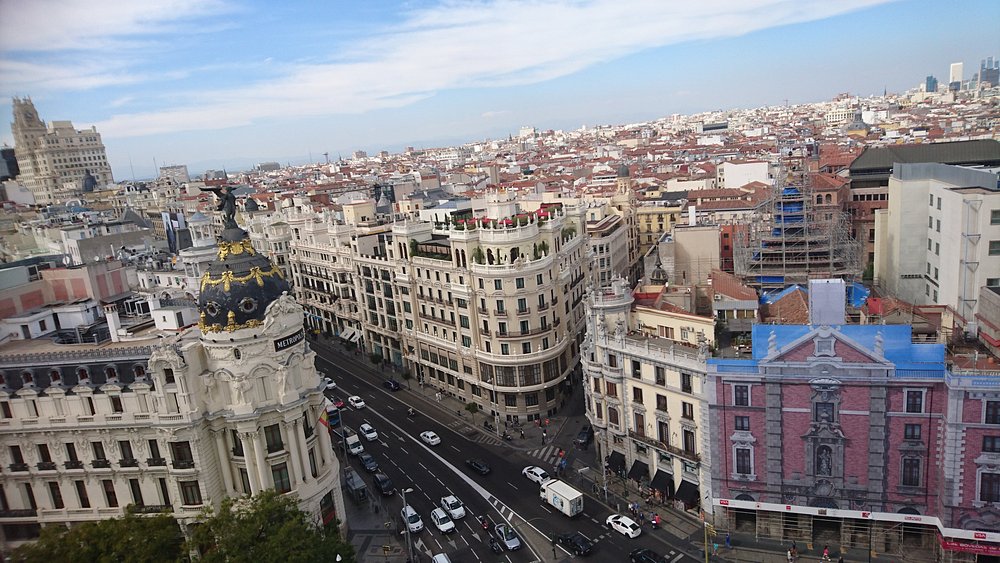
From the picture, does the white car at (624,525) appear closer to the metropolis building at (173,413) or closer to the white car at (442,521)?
the white car at (442,521)

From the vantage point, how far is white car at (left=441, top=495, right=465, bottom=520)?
64812mm

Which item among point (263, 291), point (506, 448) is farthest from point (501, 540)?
point (263, 291)

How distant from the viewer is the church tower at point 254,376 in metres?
51.1

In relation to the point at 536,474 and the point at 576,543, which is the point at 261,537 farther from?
the point at 536,474

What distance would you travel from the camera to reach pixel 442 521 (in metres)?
63.3

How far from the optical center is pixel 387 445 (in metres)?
82.0

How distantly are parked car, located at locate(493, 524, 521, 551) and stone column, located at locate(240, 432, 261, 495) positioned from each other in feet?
74.0

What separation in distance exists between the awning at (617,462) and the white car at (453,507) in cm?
1611

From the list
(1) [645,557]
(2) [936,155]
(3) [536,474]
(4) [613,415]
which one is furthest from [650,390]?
(2) [936,155]

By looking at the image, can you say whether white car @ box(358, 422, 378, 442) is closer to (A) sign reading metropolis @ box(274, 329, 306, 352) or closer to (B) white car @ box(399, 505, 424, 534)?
(B) white car @ box(399, 505, 424, 534)

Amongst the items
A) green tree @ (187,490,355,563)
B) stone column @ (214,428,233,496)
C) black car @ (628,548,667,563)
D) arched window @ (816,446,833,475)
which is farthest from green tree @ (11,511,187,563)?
arched window @ (816,446,833,475)

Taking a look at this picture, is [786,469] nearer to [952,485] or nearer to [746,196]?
[952,485]

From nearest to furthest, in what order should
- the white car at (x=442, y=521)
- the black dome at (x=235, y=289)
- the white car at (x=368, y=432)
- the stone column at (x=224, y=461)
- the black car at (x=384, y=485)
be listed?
the black dome at (x=235, y=289), the stone column at (x=224, y=461), the white car at (x=442, y=521), the black car at (x=384, y=485), the white car at (x=368, y=432)

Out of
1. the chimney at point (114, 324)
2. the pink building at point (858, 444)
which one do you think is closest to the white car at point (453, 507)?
the pink building at point (858, 444)
